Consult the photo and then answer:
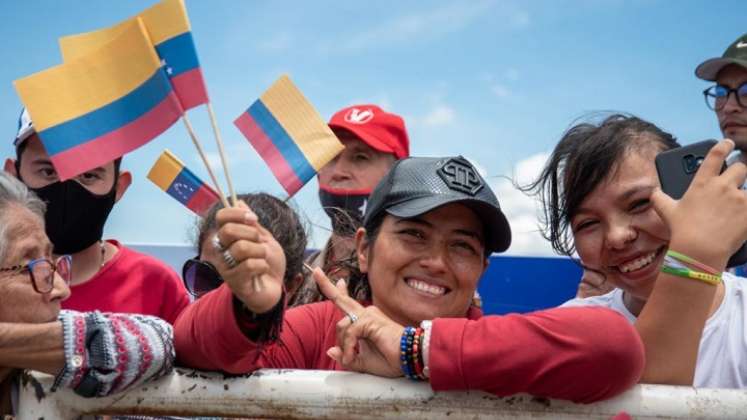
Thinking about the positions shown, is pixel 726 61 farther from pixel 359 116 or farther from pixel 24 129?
pixel 24 129

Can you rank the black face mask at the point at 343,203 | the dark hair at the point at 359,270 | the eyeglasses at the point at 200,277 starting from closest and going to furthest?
1. the dark hair at the point at 359,270
2. the eyeglasses at the point at 200,277
3. the black face mask at the point at 343,203

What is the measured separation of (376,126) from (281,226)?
3.79 feet

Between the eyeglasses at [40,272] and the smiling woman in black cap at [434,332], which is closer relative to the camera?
the smiling woman in black cap at [434,332]

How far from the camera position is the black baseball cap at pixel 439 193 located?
6.55 feet

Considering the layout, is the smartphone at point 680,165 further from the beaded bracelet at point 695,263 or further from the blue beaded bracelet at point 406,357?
the blue beaded bracelet at point 406,357

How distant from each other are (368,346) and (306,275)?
137 centimetres

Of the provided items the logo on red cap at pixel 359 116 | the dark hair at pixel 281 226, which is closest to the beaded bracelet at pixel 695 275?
the dark hair at pixel 281 226

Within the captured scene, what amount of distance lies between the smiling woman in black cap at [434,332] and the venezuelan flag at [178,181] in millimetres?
1957

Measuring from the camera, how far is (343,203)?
3.64 meters

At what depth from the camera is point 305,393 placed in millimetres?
1425

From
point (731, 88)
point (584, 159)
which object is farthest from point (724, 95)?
Result: point (584, 159)

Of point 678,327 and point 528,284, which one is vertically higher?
point 678,327

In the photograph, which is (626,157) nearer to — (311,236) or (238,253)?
(238,253)

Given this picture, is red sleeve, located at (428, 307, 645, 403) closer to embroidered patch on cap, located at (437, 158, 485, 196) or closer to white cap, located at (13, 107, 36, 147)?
embroidered patch on cap, located at (437, 158, 485, 196)
